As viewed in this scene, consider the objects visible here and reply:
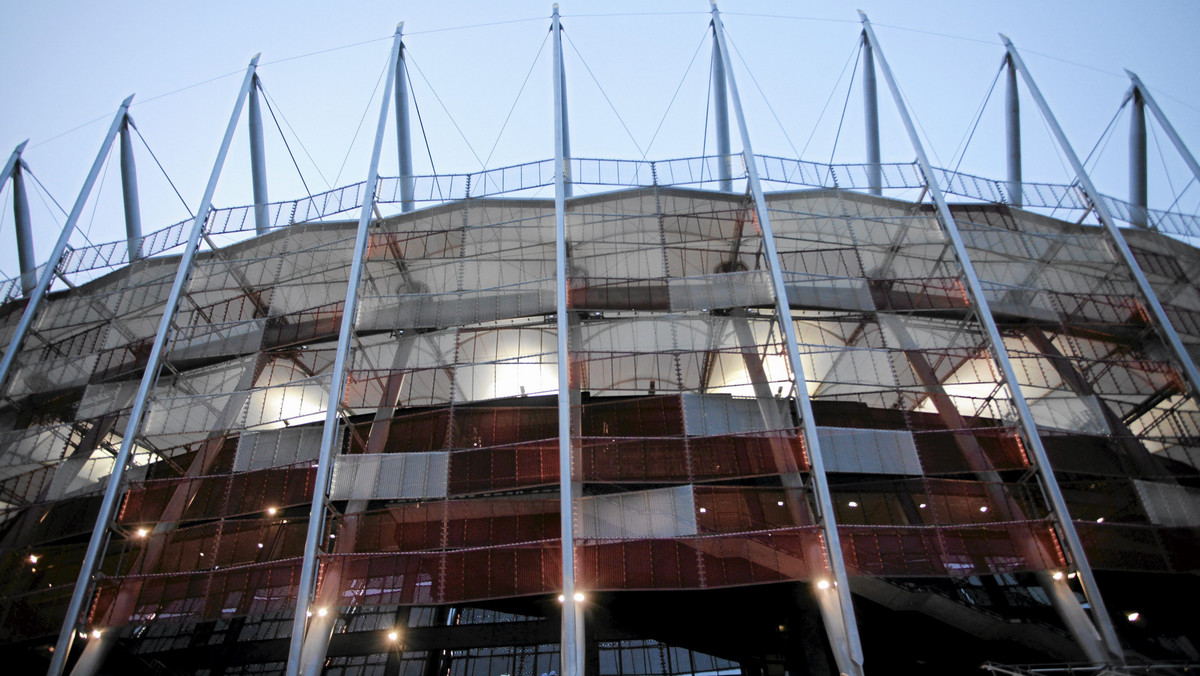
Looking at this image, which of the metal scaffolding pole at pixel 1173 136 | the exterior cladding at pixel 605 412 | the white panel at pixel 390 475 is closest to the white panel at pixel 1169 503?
the exterior cladding at pixel 605 412

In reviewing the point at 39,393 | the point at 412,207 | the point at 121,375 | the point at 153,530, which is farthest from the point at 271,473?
the point at 39,393

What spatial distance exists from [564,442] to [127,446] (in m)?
14.7

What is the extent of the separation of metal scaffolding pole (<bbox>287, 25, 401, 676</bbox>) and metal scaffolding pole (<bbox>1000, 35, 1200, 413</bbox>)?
86.3ft

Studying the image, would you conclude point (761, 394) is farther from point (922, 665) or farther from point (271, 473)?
point (271, 473)

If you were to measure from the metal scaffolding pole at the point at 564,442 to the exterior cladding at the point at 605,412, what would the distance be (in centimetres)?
79

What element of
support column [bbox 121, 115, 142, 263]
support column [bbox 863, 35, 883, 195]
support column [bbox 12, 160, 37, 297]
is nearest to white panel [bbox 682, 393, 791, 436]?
support column [bbox 863, 35, 883, 195]

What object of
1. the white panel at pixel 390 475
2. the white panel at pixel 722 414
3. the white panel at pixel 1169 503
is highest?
the white panel at pixel 722 414

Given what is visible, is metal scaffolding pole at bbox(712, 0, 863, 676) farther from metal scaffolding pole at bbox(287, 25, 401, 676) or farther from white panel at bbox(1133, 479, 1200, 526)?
metal scaffolding pole at bbox(287, 25, 401, 676)

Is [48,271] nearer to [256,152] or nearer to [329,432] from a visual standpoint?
[256,152]

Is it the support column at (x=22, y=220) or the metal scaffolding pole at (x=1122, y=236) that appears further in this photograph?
the support column at (x=22, y=220)

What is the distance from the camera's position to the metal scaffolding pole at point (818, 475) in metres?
18.0

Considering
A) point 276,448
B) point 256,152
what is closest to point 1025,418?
point 276,448

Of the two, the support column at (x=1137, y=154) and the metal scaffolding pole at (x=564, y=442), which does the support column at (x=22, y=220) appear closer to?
the metal scaffolding pole at (x=564, y=442)

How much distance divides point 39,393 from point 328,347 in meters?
13.6
